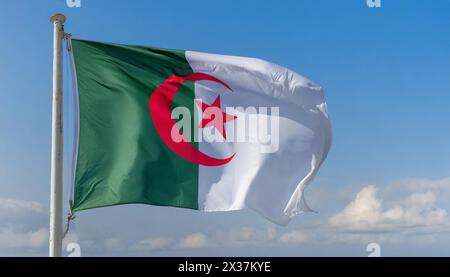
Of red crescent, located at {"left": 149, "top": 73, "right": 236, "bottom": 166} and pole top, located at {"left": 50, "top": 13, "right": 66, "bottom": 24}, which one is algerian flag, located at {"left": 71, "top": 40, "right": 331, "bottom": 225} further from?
pole top, located at {"left": 50, "top": 13, "right": 66, "bottom": 24}

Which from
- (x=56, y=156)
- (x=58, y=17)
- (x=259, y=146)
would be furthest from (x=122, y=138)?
(x=259, y=146)

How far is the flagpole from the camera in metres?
15.4

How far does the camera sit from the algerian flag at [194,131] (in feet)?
54.1

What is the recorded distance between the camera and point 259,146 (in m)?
17.6

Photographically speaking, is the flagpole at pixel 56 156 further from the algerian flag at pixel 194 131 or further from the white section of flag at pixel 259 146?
the white section of flag at pixel 259 146

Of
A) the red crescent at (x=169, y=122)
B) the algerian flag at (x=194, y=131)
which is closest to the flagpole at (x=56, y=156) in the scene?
the algerian flag at (x=194, y=131)

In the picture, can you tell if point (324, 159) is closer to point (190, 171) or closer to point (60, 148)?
point (190, 171)

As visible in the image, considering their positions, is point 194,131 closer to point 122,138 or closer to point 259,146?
point 259,146

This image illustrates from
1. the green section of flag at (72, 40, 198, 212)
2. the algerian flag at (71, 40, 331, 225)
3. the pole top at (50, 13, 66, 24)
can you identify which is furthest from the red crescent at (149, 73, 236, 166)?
the pole top at (50, 13, 66, 24)

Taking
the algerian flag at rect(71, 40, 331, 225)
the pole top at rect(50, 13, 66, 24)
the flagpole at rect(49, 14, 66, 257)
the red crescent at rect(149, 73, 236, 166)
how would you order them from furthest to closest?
the red crescent at rect(149, 73, 236, 166) < the algerian flag at rect(71, 40, 331, 225) < the pole top at rect(50, 13, 66, 24) < the flagpole at rect(49, 14, 66, 257)

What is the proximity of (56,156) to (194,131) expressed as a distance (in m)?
3.57

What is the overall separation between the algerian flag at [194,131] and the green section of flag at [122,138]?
0.08 ft

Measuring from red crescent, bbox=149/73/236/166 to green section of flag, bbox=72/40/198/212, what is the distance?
13cm
